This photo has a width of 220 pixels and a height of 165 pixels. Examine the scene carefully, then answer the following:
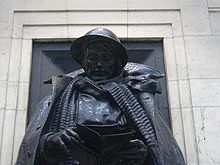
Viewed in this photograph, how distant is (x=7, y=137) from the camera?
5453mm

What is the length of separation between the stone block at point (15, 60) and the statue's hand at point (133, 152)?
2.57m

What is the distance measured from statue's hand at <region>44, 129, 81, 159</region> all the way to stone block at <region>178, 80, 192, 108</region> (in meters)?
2.27

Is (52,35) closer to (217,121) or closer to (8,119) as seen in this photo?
(8,119)

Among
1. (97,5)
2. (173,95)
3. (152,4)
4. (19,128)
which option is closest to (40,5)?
(97,5)

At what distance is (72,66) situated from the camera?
6.04 metres

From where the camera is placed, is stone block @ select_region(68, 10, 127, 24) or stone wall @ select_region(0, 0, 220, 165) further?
stone block @ select_region(68, 10, 127, 24)

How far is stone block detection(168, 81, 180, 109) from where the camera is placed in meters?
5.66

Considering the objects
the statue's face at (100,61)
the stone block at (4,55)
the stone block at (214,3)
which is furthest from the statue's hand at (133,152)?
the stone block at (214,3)

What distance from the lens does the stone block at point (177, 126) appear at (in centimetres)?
543

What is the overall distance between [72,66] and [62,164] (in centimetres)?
243

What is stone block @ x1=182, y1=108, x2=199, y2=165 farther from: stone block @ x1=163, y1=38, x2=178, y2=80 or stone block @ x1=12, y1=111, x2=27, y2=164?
stone block @ x1=12, y1=111, x2=27, y2=164

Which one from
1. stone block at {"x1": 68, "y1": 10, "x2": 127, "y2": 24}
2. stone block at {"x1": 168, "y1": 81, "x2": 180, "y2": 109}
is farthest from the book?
stone block at {"x1": 68, "y1": 10, "x2": 127, "y2": 24}

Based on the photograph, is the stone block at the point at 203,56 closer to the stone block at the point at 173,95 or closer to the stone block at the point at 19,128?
the stone block at the point at 173,95

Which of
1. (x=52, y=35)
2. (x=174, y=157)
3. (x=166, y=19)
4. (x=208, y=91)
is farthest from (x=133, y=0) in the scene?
(x=174, y=157)
